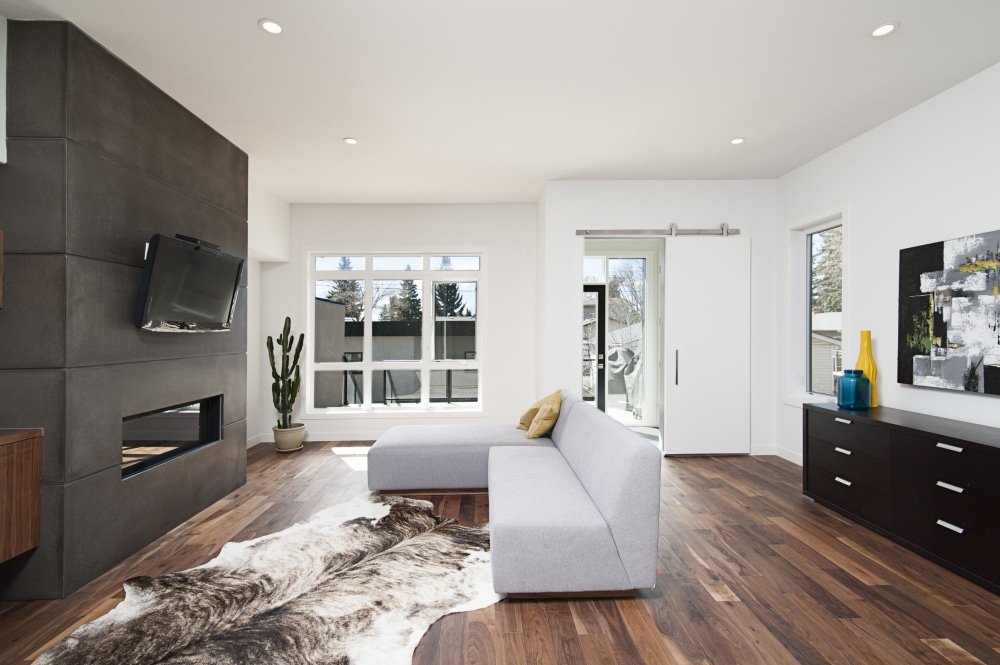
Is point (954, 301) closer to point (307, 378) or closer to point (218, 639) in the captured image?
point (218, 639)

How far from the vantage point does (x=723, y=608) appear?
2.22m

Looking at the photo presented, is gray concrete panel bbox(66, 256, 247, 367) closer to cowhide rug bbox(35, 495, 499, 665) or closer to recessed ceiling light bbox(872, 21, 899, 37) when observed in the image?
cowhide rug bbox(35, 495, 499, 665)

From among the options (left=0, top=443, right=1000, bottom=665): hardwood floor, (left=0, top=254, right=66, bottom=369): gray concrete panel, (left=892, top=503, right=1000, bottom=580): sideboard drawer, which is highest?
(left=0, top=254, right=66, bottom=369): gray concrete panel

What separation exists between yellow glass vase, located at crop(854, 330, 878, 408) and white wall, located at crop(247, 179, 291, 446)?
5.50 meters

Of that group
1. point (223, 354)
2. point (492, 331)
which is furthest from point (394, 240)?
point (223, 354)

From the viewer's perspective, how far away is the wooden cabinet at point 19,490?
2107mm

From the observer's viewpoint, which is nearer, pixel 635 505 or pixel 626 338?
pixel 635 505

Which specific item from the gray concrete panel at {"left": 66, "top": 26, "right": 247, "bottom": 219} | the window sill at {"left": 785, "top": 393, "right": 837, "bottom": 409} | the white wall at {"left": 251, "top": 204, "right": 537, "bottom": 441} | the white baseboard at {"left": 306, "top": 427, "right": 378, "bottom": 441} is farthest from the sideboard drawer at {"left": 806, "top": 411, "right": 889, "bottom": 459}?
the gray concrete panel at {"left": 66, "top": 26, "right": 247, "bottom": 219}

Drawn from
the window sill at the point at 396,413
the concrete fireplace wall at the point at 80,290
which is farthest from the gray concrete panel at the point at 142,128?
the window sill at the point at 396,413

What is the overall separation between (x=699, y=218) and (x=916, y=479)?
3033mm

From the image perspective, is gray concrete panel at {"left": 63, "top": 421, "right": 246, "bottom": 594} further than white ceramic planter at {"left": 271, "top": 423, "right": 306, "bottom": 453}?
No

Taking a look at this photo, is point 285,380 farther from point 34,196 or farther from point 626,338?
point 626,338

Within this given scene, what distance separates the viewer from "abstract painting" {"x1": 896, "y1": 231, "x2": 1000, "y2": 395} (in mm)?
2855

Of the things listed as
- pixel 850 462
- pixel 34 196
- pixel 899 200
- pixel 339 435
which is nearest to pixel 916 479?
pixel 850 462
